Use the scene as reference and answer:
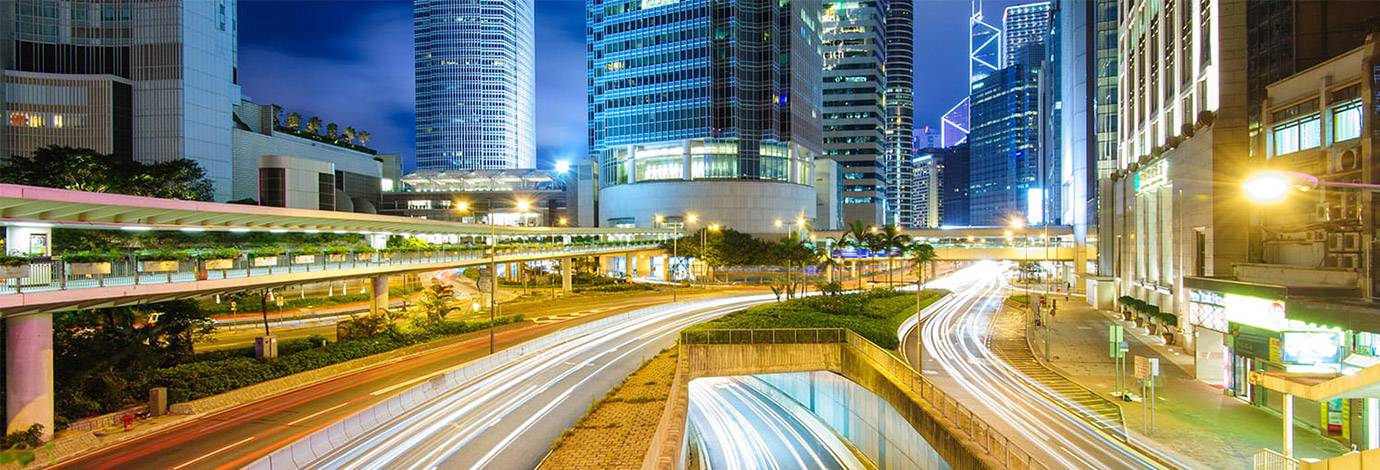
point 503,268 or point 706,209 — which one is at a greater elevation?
point 706,209

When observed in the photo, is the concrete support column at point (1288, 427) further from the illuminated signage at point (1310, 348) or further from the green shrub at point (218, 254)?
the green shrub at point (218, 254)

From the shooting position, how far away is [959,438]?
1986cm

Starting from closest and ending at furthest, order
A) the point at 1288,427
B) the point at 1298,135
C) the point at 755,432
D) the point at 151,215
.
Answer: the point at 1288,427 < the point at 151,215 < the point at 1298,135 < the point at 755,432

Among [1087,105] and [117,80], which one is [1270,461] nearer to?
[1087,105]

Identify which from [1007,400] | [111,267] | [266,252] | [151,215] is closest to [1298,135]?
[1007,400]

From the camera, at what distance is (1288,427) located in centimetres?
1788

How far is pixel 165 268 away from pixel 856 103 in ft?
552

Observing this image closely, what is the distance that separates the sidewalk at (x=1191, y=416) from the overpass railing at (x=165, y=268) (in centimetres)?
3325

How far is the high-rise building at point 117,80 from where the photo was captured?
6950 cm

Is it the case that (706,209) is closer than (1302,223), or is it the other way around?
(1302,223)

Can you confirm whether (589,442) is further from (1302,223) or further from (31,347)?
(1302,223)

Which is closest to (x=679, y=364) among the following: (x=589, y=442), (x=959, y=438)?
(x=589, y=442)

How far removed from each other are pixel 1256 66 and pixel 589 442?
1391 inches

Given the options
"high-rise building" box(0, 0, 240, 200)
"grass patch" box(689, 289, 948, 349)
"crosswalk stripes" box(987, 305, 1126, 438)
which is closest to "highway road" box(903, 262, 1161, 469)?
"crosswalk stripes" box(987, 305, 1126, 438)
